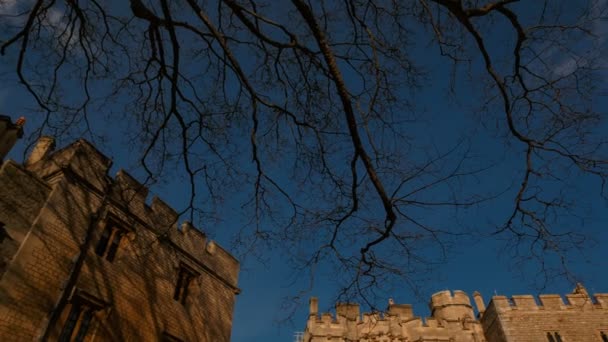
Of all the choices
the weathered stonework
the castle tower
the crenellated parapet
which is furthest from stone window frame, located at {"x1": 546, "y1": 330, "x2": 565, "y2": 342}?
the castle tower

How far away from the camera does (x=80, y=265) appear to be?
27.9 feet

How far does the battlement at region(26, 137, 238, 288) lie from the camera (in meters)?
9.16

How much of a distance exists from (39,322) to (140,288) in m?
2.69

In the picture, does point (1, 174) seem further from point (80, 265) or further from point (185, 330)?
point (185, 330)

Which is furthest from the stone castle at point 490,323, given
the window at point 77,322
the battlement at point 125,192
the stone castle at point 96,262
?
the window at point 77,322

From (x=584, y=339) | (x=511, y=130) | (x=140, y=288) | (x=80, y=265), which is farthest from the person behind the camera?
(x=584, y=339)

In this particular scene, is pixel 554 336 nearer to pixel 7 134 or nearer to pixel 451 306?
pixel 451 306

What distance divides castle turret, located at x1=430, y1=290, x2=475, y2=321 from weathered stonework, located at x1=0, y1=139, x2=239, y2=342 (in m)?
17.3

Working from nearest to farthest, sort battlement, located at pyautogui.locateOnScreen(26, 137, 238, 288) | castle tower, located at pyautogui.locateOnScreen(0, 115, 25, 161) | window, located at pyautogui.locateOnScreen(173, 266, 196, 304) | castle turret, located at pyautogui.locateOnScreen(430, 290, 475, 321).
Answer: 1. castle tower, located at pyautogui.locateOnScreen(0, 115, 25, 161)
2. battlement, located at pyautogui.locateOnScreen(26, 137, 238, 288)
3. window, located at pyautogui.locateOnScreen(173, 266, 196, 304)
4. castle turret, located at pyautogui.locateOnScreen(430, 290, 475, 321)

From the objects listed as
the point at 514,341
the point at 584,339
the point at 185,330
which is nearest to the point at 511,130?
the point at 185,330

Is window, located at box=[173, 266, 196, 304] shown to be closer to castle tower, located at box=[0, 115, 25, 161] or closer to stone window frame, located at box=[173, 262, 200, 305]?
stone window frame, located at box=[173, 262, 200, 305]

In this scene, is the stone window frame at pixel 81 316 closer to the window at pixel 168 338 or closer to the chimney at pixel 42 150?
the window at pixel 168 338

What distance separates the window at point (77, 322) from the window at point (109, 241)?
1.28 meters

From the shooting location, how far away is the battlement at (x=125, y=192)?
916 centimetres
